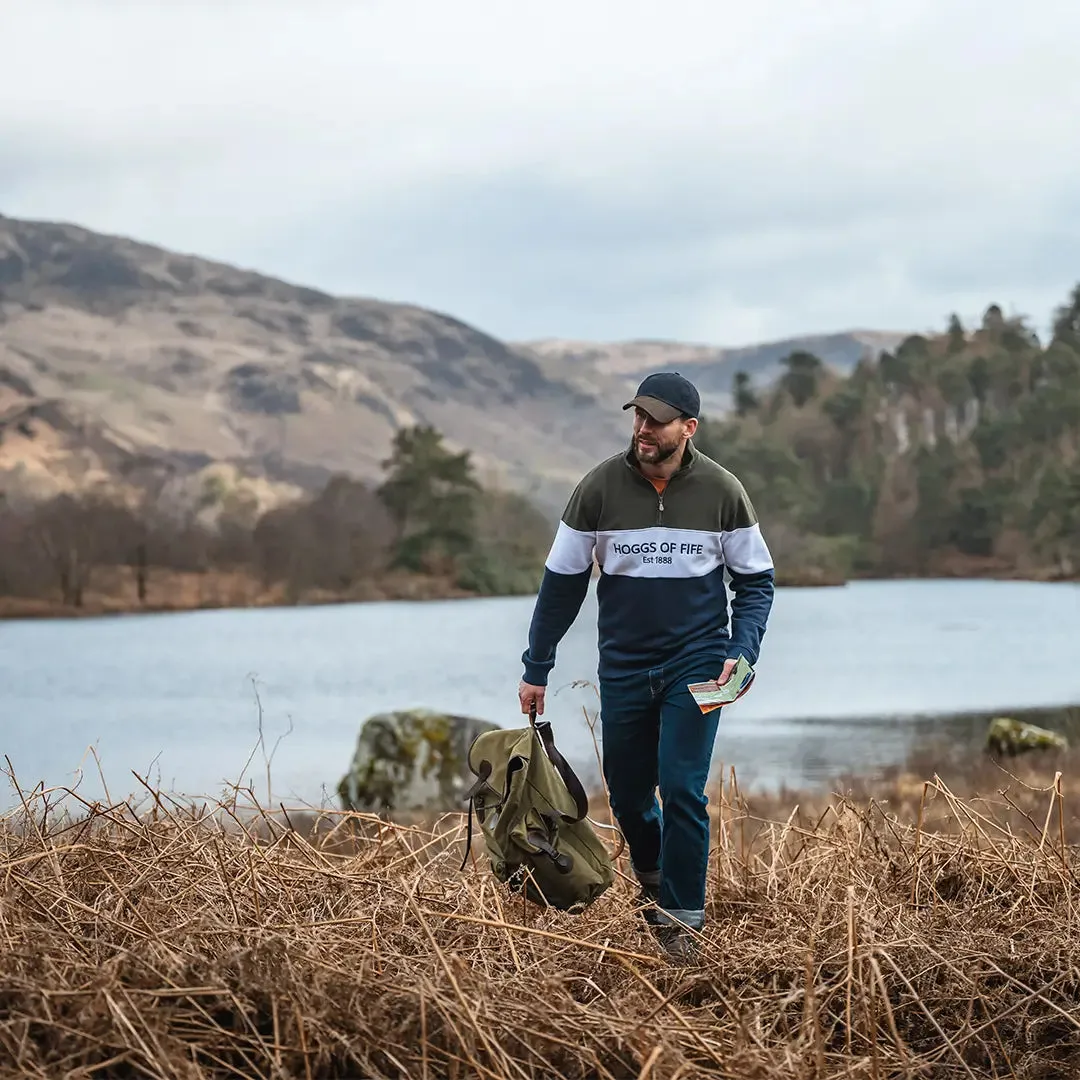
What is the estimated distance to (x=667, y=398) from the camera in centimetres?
581

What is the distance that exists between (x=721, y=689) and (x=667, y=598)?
0.39 metres

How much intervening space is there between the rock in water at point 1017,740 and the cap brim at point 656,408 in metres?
16.2

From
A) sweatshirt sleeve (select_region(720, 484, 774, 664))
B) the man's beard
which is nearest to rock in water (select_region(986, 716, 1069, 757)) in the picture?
sweatshirt sleeve (select_region(720, 484, 774, 664))

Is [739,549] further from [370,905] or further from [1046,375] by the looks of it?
[1046,375]

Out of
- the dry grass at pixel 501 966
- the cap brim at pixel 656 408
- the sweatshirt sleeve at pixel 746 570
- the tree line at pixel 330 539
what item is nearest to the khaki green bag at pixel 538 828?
the dry grass at pixel 501 966

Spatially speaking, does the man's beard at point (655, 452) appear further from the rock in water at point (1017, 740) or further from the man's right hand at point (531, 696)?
the rock in water at point (1017, 740)

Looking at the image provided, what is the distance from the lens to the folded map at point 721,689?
562 cm

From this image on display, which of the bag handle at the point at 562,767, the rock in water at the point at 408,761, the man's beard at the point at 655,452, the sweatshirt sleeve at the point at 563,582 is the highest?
the man's beard at the point at 655,452

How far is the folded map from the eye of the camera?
562 cm

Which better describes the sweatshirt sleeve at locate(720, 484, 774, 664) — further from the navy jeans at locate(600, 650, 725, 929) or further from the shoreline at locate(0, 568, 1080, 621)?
the shoreline at locate(0, 568, 1080, 621)

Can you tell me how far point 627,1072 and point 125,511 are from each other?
89884mm

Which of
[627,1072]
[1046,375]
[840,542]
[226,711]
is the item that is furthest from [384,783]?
[1046,375]

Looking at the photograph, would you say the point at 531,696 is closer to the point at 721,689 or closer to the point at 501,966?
the point at 721,689

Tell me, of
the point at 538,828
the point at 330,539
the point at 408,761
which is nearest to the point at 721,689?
the point at 538,828
